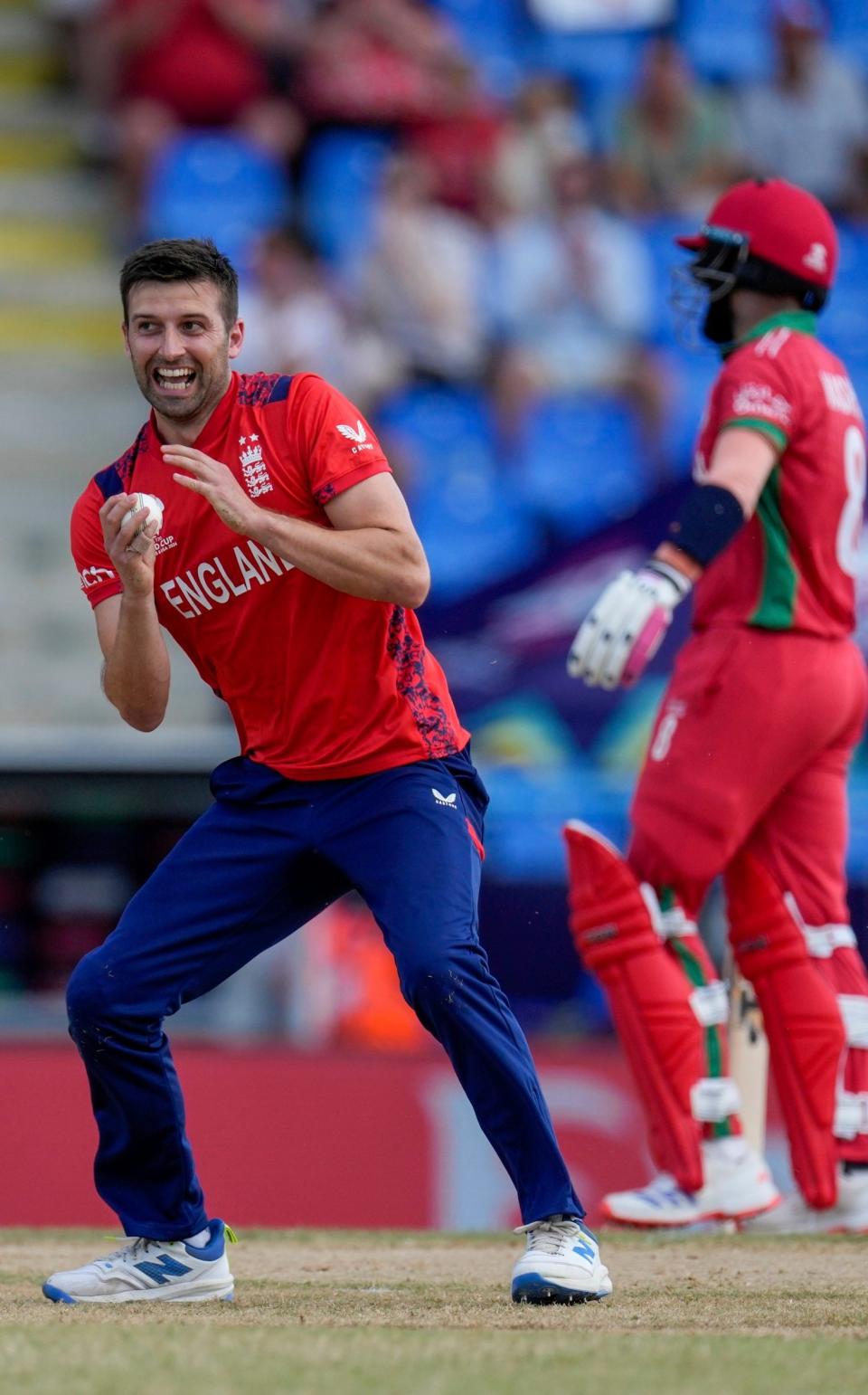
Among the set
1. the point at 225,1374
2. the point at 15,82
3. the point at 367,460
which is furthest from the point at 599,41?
the point at 225,1374

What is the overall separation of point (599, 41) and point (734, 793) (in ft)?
27.7

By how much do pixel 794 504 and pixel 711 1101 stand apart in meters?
1.47

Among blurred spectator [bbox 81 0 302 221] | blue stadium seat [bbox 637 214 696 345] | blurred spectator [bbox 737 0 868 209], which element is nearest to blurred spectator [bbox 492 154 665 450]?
blue stadium seat [bbox 637 214 696 345]

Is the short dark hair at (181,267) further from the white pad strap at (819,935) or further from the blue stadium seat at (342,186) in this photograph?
the blue stadium seat at (342,186)

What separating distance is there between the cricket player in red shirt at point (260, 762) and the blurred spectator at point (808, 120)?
875 centimetres

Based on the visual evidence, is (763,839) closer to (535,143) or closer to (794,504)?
(794,504)

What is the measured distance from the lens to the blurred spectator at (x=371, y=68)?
39.4 ft

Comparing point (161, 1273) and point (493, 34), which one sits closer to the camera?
point (161, 1273)

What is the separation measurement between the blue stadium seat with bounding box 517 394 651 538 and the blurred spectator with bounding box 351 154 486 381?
501mm

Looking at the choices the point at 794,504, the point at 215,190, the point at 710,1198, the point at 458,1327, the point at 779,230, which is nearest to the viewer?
the point at 458,1327

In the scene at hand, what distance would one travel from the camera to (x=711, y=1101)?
17.5 ft

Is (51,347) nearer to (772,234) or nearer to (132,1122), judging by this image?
(772,234)

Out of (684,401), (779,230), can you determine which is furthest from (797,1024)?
(684,401)

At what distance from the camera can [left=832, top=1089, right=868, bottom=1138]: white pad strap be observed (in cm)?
537
